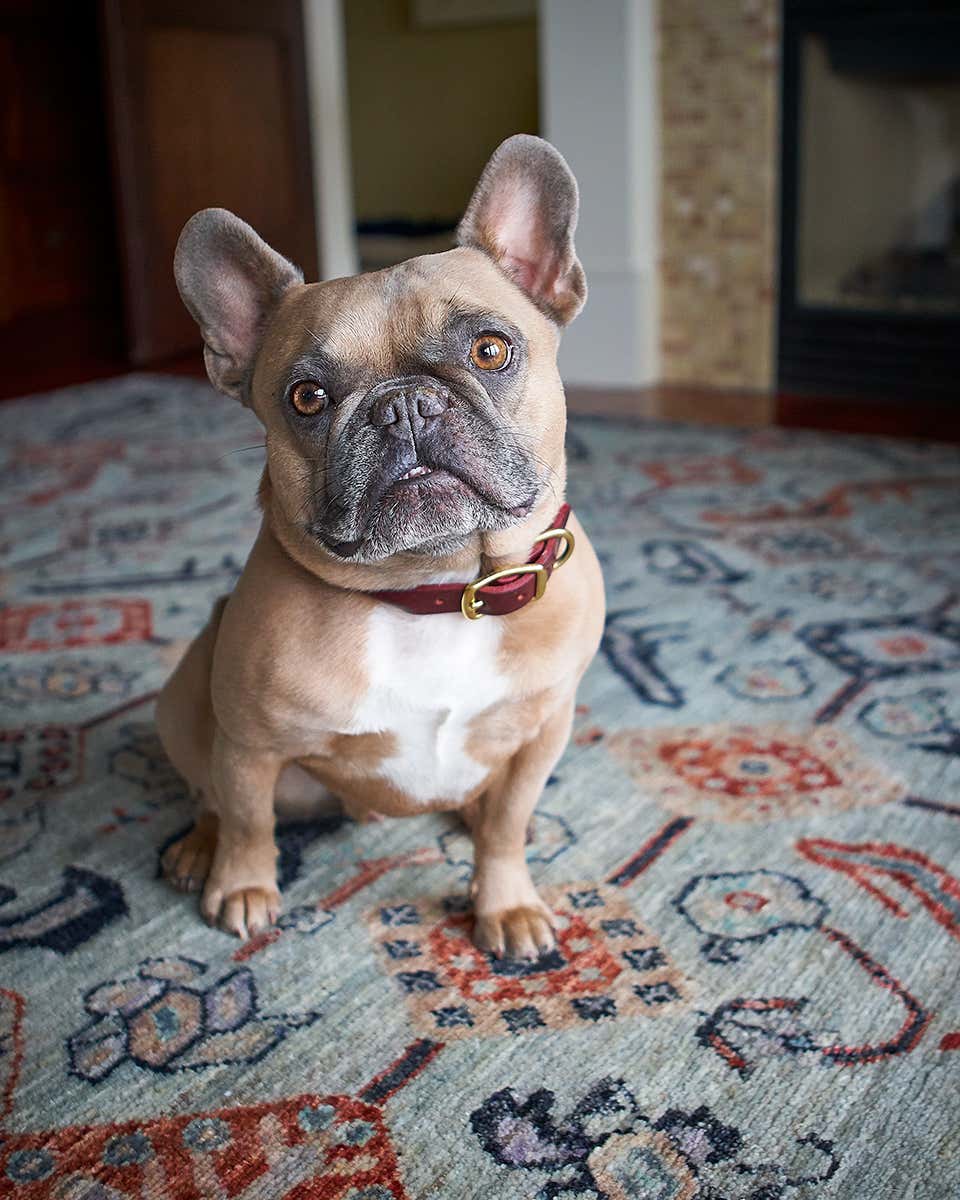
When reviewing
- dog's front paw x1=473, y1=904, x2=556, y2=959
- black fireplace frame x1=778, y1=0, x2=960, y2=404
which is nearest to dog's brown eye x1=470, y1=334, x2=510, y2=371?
dog's front paw x1=473, y1=904, x2=556, y2=959

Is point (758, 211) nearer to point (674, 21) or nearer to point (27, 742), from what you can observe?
point (674, 21)

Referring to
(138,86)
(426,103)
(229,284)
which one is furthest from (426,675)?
(426,103)

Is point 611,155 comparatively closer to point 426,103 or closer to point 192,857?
point 426,103

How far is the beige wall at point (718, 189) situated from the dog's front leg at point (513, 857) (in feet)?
9.97

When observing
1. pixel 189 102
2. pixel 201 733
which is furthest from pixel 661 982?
pixel 189 102

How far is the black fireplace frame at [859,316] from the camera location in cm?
356

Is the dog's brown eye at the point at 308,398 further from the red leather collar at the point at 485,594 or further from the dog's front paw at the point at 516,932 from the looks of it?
the dog's front paw at the point at 516,932

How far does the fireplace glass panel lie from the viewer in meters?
3.77

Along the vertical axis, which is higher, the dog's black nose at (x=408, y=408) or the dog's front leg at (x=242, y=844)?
the dog's black nose at (x=408, y=408)

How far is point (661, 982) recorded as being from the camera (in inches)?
50.7

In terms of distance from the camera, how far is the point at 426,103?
21.7 feet

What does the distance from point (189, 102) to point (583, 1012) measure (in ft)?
14.6

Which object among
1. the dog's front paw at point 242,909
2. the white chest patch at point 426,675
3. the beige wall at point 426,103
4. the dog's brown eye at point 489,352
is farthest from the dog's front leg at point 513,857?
the beige wall at point 426,103

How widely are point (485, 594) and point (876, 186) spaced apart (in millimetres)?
3211
